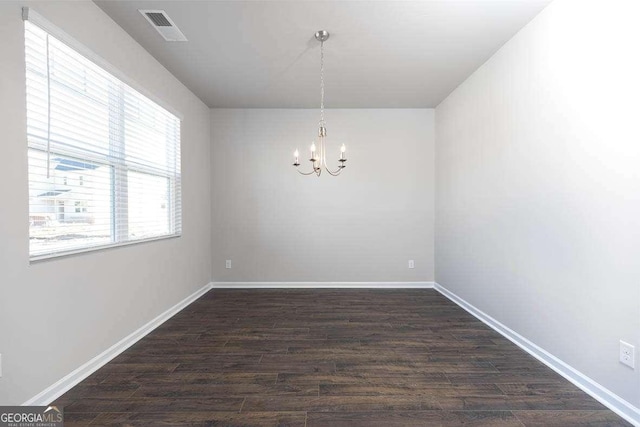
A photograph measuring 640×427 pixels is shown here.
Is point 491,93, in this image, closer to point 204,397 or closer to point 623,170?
point 623,170

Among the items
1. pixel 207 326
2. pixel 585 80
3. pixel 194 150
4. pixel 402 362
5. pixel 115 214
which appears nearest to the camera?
pixel 585 80

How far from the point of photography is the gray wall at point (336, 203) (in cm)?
459

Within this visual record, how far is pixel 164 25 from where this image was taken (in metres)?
2.46

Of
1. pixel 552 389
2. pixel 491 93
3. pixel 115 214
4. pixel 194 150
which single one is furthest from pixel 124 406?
pixel 491 93

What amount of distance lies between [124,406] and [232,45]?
2967 mm

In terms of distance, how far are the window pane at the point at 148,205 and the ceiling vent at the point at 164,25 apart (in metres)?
1.28

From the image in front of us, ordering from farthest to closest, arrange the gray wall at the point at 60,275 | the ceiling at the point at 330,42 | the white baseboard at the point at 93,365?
1. the ceiling at the point at 330,42
2. the white baseboard at the point at 93,365
3. the gray wall at the point at 60,275

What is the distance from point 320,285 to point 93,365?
2964 mm

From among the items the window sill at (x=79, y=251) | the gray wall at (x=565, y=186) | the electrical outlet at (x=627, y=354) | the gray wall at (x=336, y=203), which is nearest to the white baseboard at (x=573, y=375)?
the gray wall at (x=565, y=186)

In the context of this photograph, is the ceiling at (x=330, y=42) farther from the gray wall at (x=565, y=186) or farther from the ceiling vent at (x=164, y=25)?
the gray wall at (x=565, y=186)

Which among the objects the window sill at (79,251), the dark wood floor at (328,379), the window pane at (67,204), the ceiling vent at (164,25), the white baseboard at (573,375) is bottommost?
the dark wood floor at (328,379)

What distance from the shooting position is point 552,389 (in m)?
2.00

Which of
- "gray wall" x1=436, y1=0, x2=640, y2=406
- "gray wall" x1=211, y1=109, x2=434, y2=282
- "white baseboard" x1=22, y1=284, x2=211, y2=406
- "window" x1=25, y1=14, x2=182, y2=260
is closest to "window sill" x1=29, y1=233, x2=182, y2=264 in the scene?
"window" x1=25, y1=14, x2=182, y2=260

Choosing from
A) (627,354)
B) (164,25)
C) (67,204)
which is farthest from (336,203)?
(627,354)
